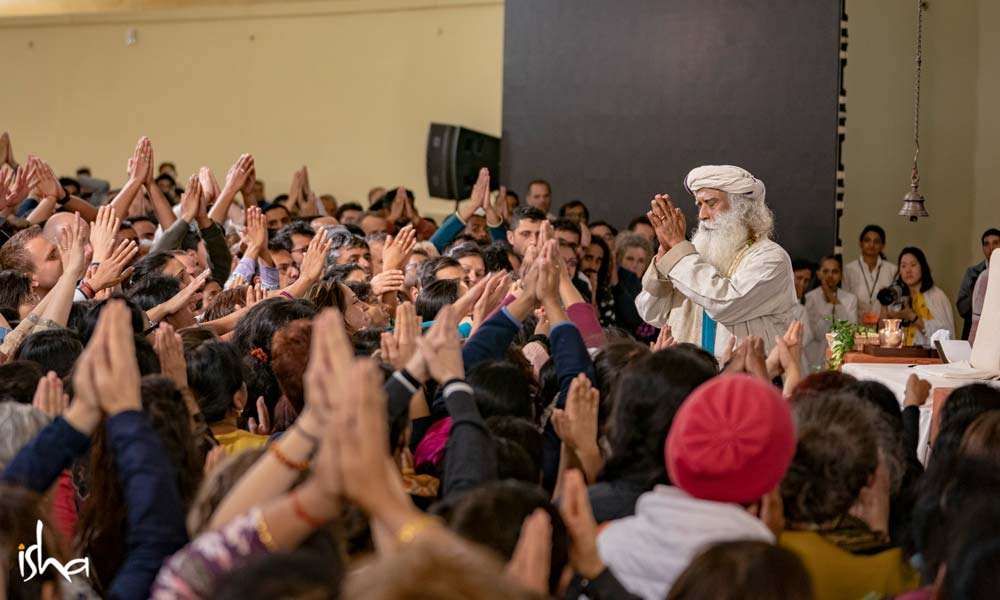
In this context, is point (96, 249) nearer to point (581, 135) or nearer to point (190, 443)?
point (190, 443)

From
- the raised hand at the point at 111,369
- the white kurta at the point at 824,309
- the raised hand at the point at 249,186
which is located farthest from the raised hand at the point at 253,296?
the white kurta at the point at 824,309

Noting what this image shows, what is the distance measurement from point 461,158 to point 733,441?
349 inches

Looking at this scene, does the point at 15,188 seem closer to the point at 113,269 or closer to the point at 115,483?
the point at 113,269

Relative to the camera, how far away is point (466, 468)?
7.84 ft

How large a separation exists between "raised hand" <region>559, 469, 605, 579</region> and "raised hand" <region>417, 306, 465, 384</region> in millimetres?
471

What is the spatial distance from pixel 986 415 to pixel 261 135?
39.4 feet

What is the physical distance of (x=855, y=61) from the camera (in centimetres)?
1091

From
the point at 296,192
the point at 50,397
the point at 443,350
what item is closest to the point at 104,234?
the point at 50,397

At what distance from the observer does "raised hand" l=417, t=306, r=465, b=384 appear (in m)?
2.54

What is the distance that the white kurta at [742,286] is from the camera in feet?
16.1

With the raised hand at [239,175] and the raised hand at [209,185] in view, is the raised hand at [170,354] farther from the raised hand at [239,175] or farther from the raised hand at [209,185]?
the raised hand at [209,185]

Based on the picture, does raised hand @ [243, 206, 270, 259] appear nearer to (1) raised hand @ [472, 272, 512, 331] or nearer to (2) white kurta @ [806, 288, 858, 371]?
(1) raised hand @ [472, 272, 512, 331]

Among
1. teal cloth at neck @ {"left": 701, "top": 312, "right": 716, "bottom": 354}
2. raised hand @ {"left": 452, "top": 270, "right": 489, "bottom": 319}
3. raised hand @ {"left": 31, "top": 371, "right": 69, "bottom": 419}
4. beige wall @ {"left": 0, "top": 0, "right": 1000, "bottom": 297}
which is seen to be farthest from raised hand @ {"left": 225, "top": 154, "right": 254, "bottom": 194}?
beige wall @ {"left": 0, "top": 0, "right": 1000, "bottom": 297}

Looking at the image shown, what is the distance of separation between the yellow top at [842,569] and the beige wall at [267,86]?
10560 mm
